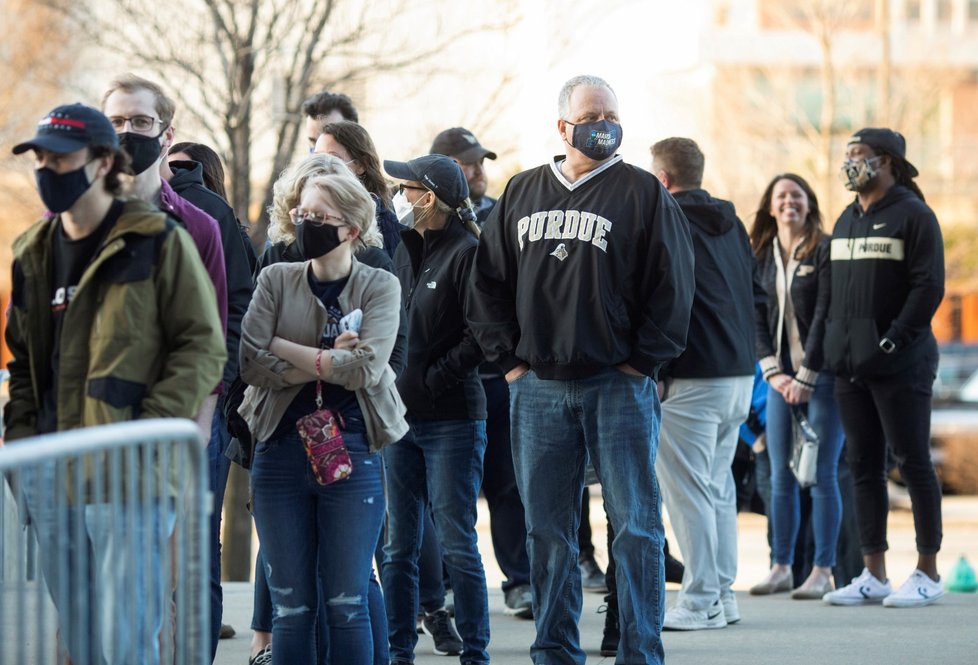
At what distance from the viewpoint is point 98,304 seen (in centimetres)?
434

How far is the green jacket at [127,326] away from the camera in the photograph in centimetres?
429

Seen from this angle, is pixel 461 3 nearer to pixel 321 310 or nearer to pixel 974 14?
pixel 321 310

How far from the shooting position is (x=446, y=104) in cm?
1307

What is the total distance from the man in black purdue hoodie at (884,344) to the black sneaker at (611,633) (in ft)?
6.29

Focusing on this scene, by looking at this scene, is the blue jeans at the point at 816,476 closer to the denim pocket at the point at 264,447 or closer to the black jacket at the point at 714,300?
the black jacket at the point at 714,300

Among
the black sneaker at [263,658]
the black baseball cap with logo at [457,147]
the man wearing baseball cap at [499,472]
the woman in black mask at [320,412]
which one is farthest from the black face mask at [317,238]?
the black baseball cap with logo at [457,147]

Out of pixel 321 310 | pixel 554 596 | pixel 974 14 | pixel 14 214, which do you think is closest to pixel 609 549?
pixel 554 596

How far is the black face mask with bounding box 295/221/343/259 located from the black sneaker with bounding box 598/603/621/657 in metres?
2.24

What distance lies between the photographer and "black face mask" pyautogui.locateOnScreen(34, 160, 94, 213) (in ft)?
13.9

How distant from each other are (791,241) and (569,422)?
3.56 metres

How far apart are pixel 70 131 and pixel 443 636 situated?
3.18 meters

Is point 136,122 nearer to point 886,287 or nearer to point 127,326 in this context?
point 127,326

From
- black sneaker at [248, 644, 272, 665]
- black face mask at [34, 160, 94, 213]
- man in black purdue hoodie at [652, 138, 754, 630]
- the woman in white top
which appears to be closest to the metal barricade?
black face mask at [34, 160, 94, 213]

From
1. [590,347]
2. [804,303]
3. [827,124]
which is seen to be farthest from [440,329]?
[827,124]
